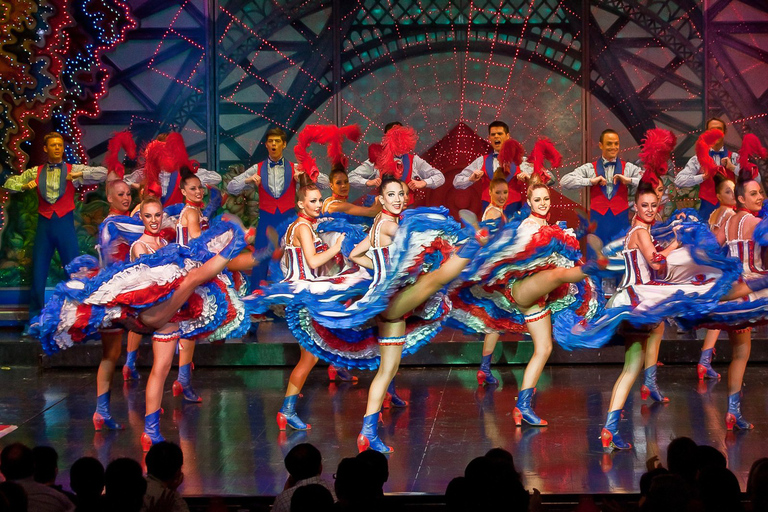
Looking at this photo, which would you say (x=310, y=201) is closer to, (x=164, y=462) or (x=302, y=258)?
(x=302, y=258)

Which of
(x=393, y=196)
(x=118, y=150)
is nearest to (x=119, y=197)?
(x=118, y=150)

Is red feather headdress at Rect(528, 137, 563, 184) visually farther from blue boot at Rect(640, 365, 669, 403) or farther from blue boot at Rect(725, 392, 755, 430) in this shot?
blue boot at Rect(725, 392, 755, 430)

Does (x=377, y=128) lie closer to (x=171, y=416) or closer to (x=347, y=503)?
(x=171, y=416)

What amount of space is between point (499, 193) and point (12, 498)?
5060 millimetres

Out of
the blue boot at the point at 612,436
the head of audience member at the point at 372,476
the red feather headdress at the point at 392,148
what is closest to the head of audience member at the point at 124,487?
the head of audience member at the point at 372,476

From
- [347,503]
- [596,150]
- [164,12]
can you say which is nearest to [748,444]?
[347,503]

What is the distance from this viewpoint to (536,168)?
23.6 feet

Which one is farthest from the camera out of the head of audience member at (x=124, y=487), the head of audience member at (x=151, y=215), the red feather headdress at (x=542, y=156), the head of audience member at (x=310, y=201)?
the red feather headdress at (x=542, y=156)

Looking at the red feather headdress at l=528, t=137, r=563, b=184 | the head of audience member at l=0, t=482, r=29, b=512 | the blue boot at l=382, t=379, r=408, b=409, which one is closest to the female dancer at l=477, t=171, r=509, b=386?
the red feather headdress at l=528, t=137, r=563, b=184

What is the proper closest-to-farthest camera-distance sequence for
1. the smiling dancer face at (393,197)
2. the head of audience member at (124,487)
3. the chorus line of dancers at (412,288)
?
the head of audience member at (124,487) < the chorus line of dancers at (412,288) < the smiling dancer face at (393,197)

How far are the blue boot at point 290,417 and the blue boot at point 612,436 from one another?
1790 millimetres

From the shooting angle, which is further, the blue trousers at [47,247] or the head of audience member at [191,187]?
the blue trousers at [47,247]

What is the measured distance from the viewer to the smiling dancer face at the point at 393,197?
5437 mm

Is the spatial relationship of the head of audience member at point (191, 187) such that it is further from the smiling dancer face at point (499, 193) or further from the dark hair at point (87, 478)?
the dark hair at point (87, 478)
